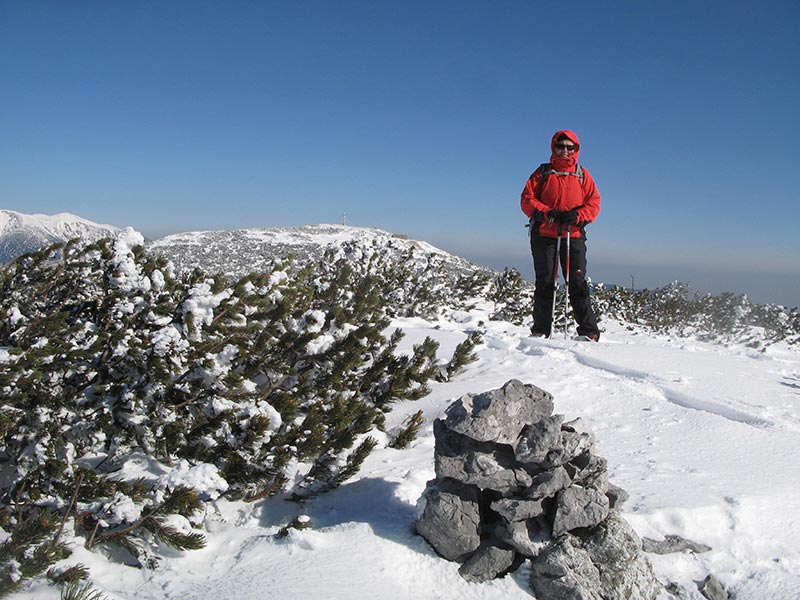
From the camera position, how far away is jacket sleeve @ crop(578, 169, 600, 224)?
7098 mm

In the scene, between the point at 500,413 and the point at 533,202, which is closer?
the point at 500,413

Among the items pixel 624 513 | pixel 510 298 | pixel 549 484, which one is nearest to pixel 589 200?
pixel 624 513

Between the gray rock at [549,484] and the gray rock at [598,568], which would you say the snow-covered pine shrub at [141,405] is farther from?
the gray rock at [598,568]

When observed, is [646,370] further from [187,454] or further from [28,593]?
[28,593]

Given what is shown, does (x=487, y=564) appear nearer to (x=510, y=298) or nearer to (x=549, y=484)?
(x=549, y=484)

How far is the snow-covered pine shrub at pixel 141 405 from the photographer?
2.39 m

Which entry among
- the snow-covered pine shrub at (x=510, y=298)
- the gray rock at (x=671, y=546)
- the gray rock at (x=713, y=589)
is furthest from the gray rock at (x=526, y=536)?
the snow-covered pine shrub at (x=510, y=298)

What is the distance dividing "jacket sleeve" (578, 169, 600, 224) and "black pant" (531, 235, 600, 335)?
0.37 m

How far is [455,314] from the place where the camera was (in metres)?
12.1

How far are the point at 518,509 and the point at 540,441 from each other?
361 millimetres

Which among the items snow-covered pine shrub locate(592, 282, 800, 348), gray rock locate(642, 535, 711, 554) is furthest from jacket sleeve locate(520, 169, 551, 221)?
snow-covered pine shrub locate(592, 282, 800, 348)

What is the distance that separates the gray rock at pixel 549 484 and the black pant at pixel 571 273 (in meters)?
5.09

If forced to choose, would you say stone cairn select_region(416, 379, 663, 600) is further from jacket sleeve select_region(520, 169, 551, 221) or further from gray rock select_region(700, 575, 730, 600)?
jacket sleeve select_region(520, 169, 551, 221)

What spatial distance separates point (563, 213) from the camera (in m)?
6.93
